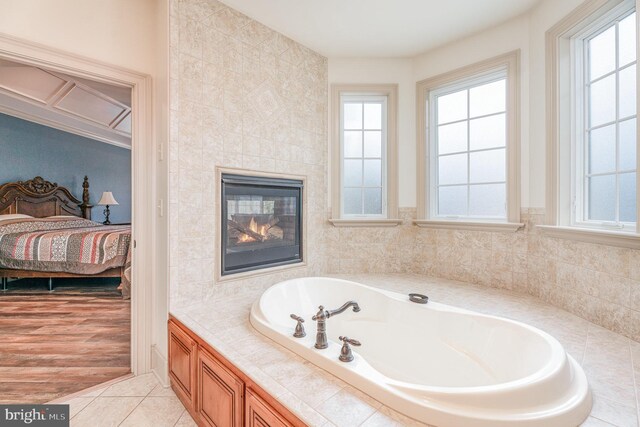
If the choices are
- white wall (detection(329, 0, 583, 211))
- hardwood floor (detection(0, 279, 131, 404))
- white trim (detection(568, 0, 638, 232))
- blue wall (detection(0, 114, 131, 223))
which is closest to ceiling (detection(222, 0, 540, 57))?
white wall (detection(329, 0, 583, 211))

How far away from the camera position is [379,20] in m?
2.33

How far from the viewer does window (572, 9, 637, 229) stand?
1.63 metres

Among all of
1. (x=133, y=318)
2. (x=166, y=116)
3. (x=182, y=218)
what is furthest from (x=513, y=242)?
(x=133, y=318)

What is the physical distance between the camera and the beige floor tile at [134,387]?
1813 millimetres

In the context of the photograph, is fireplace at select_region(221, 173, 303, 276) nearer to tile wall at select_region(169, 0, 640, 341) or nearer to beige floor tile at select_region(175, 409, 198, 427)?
tile wall at select_region(169, 0, 640, 341)

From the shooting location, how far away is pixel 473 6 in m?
2.16

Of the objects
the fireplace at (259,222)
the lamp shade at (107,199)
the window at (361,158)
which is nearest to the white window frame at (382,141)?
the window at (361,158)

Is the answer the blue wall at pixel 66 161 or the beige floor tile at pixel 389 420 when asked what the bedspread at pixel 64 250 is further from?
the beige floor tile at pixel 389 420

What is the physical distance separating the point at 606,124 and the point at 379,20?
5.52 ft

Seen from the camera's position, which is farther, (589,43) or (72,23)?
(589,43)

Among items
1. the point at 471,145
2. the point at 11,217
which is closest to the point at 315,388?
the point at 471,145

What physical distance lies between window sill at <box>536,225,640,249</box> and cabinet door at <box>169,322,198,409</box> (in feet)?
7.41

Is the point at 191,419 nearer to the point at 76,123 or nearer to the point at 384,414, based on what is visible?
the point at 384,414

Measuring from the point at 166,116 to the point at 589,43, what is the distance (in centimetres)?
275
